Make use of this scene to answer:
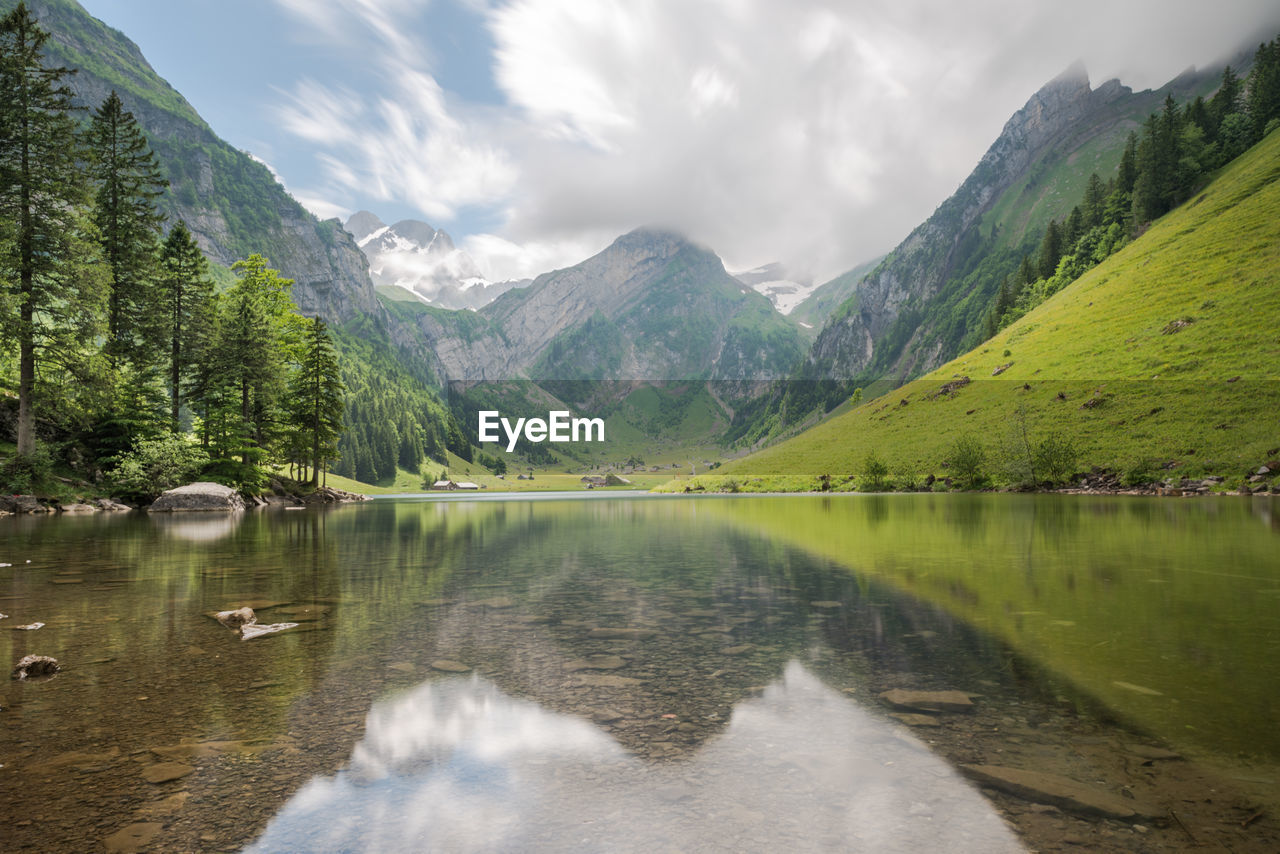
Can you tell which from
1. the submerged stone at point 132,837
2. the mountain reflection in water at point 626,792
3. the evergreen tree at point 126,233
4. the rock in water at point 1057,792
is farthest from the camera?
the evergreen tree at point 126,233

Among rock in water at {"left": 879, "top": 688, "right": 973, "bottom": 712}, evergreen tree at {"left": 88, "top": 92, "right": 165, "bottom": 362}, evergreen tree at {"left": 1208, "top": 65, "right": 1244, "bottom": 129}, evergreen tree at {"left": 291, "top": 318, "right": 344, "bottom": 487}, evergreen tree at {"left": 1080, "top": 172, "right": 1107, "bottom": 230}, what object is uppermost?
evergreen tree at {"left": 1208, "top": 65, "right": 1244, "bottom": 129}

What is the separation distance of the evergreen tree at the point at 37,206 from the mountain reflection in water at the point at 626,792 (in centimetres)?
5075

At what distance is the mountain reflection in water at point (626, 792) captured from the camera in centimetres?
442

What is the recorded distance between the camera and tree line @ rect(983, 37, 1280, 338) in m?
135

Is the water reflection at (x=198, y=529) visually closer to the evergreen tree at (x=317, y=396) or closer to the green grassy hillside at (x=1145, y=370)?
the evergreen tree at (x=317, y=396)

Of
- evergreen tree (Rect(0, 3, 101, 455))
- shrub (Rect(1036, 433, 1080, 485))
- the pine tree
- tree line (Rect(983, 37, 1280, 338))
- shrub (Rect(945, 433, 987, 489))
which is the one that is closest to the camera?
evergreen tree (Rect(0, 3, 101, 455))

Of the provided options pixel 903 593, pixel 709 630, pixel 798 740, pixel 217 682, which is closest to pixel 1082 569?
pixel 903 593

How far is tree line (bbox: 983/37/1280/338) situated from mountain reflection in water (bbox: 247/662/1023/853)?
17723cm

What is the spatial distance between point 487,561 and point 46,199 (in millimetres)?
45838

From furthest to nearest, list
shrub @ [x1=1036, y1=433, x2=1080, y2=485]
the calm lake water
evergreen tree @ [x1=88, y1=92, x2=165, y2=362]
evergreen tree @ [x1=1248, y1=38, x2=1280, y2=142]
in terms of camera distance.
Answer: evergreen tree @ [x1=1248, y1=38, x2=1280, y2=142], shrub @ [x1=1036, y1=433, x2=1080, y2=485], evergreen tree @ [x1=88, y1=92, x2=165, y2=362], the calm lake water

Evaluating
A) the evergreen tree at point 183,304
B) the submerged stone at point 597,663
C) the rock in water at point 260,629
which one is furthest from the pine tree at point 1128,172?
the rock in water at point 260,629

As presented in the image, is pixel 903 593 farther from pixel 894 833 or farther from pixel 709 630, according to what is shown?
pixel 894 833

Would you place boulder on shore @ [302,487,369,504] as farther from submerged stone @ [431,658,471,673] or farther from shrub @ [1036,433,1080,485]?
shrub @ [1036,433,1080,485]

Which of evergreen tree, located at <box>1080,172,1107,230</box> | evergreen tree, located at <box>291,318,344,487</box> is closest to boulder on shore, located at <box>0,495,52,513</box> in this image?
evergreen tree, located at <box>291,318,344,487</box>
